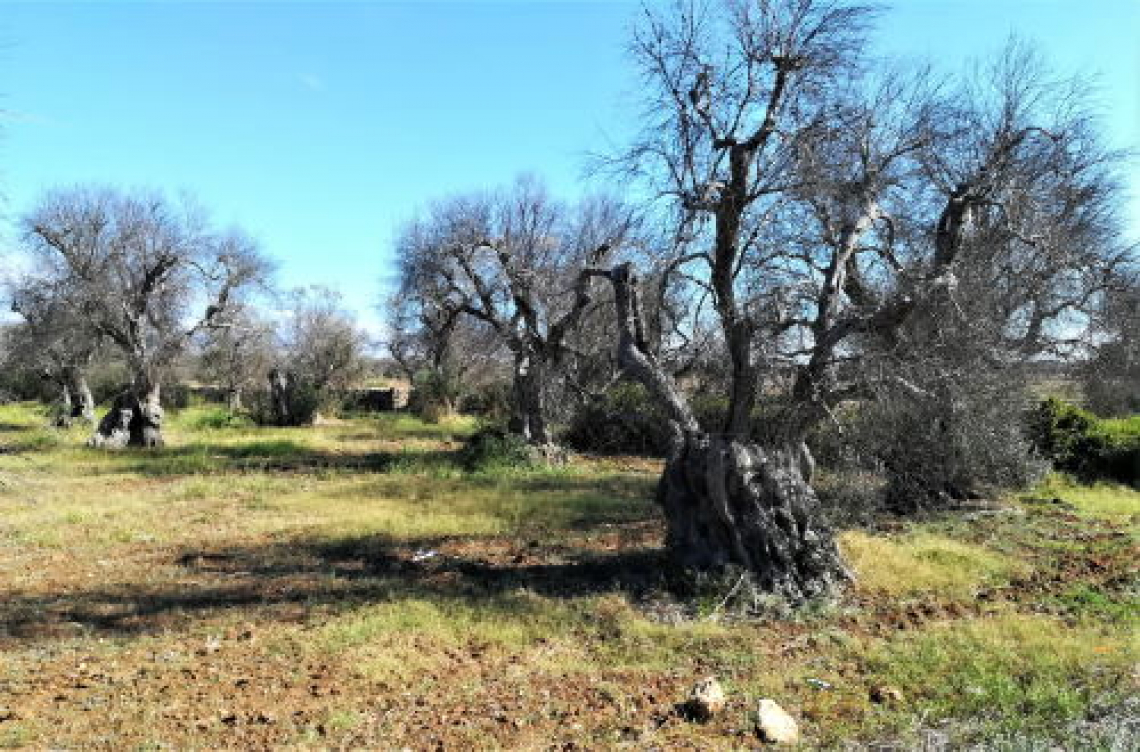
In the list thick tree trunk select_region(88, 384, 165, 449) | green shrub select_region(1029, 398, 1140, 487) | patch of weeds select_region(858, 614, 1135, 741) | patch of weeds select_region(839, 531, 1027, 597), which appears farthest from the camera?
thick tree trunk select_region(88, 384, 165, 449)

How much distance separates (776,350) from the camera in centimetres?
830

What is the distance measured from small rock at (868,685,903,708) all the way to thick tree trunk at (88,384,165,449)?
1974 cm

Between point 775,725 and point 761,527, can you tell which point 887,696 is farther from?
point 761,527

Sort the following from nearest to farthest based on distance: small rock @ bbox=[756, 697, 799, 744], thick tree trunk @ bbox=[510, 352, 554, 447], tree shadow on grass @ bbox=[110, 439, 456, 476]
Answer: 1. small rock @ bbox=[756, 697, 799, 744]
2. tree shadow on grass @ bbox=[110, 439, 456, 476]
3. thick tree trunk @ bbox=[510, 352, 554, 447]

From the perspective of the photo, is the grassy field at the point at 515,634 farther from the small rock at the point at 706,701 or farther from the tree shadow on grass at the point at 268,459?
the tree shadow on grass at the point at 268,459

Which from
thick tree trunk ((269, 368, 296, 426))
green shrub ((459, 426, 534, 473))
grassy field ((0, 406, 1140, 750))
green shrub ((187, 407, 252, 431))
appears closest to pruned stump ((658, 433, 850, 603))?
grassy field ((0, 406, 1140, 750))

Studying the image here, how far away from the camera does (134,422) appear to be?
66.9ft

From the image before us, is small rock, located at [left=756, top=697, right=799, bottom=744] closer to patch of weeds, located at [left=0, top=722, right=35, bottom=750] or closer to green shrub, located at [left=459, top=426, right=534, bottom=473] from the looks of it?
patch of weeds, located at [left=0, top=722, right=35, bottom=750]

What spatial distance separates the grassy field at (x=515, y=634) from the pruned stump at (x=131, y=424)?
945 centimetres

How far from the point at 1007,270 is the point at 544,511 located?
7267 mm

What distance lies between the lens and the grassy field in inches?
167

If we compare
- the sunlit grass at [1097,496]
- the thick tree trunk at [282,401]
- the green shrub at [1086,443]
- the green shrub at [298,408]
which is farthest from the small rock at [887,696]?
the thick tree trunk at [282,401]

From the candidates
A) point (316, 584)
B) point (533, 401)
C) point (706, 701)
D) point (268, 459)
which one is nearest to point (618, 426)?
point (533, 401)

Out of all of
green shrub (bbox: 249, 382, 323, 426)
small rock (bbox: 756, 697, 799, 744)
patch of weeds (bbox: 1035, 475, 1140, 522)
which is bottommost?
small rock (bbox: 756, 697, 799, 744)
